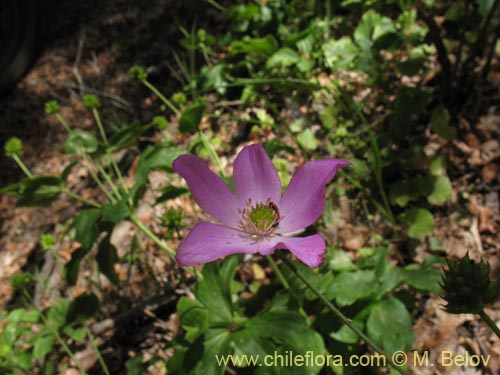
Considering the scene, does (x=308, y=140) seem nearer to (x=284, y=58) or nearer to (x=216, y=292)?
(x=284, y=58)

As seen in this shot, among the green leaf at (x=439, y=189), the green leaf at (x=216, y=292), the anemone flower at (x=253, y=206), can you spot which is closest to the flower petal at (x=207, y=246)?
the anemone flower at (x=253, y=206)

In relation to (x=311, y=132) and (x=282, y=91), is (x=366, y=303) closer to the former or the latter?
(x=311, y=132)

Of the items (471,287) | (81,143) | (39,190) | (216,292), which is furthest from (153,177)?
(471,287)

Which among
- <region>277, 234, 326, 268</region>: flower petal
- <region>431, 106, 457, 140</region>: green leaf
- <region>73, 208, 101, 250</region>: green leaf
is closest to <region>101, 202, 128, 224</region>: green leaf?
<region>73, 208, 101, 250</region>: green leaf

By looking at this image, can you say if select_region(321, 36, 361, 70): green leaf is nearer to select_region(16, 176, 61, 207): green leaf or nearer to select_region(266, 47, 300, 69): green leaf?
select_region(266, 47, 300, 69): green leaf

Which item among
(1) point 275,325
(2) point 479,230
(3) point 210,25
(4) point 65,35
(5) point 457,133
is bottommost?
(2) point 479,230

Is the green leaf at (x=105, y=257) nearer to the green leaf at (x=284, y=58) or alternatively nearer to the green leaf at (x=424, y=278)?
the green leaf at (x=424, y=278)

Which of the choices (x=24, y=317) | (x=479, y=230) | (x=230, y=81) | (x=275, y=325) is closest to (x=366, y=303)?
(x=275, y=325)
